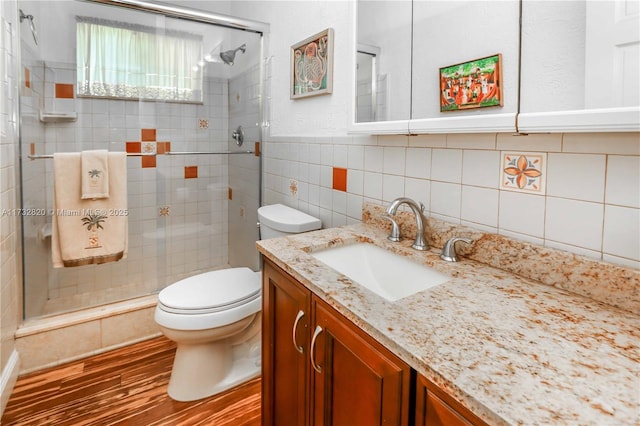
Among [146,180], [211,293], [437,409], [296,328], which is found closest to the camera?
[437,409]

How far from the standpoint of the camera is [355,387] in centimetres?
77

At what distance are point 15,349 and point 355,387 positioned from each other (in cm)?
180

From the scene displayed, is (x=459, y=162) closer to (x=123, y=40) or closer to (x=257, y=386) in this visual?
(x=257, y=386)

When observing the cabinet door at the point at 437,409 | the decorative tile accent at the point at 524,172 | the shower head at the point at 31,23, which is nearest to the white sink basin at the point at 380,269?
the decorative tile accent at the point at 524,172

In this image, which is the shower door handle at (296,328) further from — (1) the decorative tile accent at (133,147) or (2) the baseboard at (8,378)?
(1) the decorative tile accent at (133,147)

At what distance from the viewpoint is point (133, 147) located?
2.10 meters

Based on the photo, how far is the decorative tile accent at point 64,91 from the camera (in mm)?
1968

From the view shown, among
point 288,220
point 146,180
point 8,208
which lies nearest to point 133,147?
point 146,180

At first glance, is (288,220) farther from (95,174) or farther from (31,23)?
(31,23)

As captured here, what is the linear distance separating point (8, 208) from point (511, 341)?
2.01 meters

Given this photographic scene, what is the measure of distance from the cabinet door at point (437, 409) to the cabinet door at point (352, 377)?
3cm

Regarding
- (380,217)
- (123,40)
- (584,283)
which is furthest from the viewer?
(123,40)

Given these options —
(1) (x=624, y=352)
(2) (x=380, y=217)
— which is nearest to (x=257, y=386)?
(2) (x=380, y=217)

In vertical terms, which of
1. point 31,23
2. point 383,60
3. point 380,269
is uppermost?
point 31,23
